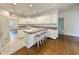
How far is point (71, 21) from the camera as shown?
186cm

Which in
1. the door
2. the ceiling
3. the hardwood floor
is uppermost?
the ceiling

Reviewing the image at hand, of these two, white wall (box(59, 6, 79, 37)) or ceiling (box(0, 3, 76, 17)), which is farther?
white wall (box(59, 6, 79, 37))

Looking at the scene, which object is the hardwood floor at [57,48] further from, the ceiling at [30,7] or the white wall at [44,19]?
the ceiling at [30,7]

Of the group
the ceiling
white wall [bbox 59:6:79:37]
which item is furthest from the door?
the ceiling

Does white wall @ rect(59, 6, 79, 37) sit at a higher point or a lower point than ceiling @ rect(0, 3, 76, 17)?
lower

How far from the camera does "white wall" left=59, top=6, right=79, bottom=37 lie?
5.95 feet

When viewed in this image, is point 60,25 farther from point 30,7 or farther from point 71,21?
point 30,7

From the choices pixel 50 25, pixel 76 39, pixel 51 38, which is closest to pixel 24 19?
pixel 50 25

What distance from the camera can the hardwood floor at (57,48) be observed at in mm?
1726

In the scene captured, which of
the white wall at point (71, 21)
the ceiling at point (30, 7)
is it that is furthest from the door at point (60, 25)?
the ceiling at point (30, 7)

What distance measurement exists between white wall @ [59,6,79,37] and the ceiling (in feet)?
0.44

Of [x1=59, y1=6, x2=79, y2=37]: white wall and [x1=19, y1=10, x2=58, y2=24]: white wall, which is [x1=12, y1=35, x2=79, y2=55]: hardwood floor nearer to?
[x1=59, y1=6, x2=79, y2=37]: white wall

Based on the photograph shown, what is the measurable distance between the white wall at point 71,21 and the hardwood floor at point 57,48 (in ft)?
0.39

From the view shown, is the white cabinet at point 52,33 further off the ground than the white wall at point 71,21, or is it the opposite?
the white wall at point 71,21
